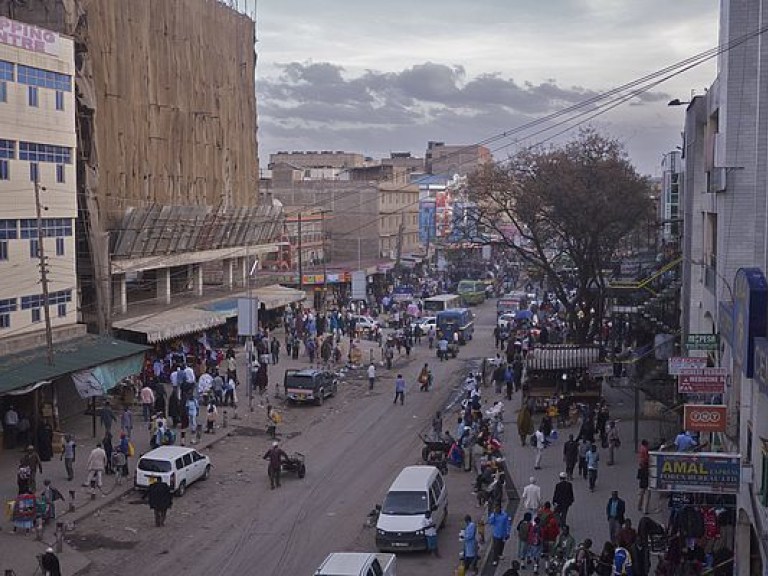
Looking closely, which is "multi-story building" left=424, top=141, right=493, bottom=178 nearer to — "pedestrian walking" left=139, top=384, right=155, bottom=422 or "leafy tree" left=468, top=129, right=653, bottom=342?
"leafy tree" left=468, top=129, right=653, bottom=342

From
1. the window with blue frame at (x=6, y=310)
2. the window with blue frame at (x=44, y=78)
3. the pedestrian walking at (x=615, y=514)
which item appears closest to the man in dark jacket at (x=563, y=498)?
the pedestrian walking at (x=615, y=514)

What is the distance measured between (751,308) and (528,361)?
18.7 meters

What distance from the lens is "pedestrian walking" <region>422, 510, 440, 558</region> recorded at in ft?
A: 67.8

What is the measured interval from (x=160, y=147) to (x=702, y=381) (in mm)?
33156

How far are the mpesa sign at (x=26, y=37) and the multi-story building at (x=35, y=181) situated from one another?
3cm

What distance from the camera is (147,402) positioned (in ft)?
107

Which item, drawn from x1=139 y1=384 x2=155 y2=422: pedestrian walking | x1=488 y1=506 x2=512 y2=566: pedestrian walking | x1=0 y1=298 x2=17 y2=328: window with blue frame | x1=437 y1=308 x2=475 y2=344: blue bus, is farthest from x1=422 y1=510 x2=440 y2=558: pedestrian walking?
x1=437 y1=308 x2=475 y2=344: blue bus

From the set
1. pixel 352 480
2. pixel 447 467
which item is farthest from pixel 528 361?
pixel 352 480

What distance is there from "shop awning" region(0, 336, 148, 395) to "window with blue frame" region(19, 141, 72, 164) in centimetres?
545

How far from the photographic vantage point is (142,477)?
24.7 metres

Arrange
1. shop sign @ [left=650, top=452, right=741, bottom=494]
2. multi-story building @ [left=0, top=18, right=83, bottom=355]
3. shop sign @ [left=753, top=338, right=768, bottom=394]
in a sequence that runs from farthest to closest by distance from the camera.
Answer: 1. multi-story building @ [left=0, top=18, right=83, bottom=355]
2. shop sign @ [left=650, top=452, right=741, bottom=494]
3. shop sign @ [left=753, top=338, right=768, bottom=394]

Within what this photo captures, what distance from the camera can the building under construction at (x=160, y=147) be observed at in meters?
39.0

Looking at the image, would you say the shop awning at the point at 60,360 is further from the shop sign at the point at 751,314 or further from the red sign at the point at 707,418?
the shop sign at the point at 751,314

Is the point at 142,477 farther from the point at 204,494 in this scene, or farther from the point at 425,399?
the point at 425,399
